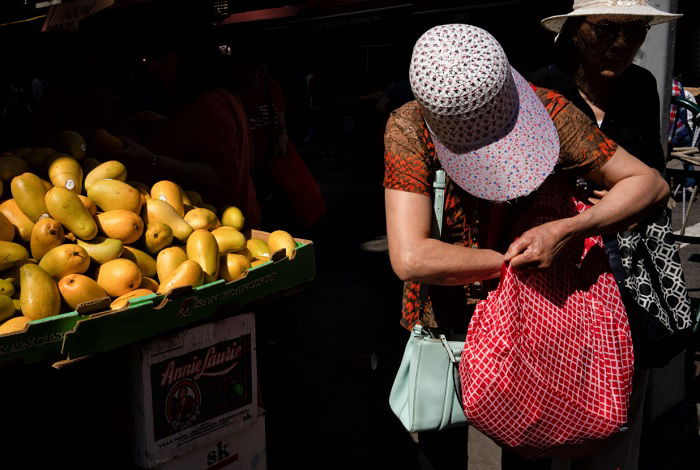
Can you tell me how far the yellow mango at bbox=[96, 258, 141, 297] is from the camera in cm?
210

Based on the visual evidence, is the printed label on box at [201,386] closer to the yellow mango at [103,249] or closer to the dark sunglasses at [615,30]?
the yellow mango at [103,249]

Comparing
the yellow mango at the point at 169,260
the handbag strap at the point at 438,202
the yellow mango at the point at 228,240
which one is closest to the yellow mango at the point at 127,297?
the yellow mango at the point at 169,260

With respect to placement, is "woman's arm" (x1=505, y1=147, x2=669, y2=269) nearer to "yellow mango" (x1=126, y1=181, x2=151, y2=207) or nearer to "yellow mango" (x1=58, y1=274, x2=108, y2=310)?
"yellow mango" (x1=58, y1=274, x2=108, y2=310)

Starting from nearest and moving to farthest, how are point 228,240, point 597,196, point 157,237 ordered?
point 597,196
point 157,237
point 228,240

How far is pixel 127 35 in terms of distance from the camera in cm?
323

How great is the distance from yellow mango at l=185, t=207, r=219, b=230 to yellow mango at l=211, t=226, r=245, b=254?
44mm

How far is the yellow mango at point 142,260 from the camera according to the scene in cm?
227

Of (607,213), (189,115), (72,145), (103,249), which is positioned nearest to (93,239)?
(103,249)

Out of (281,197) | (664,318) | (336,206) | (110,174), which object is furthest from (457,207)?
(336,206)

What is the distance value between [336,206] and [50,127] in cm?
625

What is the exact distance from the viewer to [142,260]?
2299 millimetres

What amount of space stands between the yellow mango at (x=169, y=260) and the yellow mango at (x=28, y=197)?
43cm

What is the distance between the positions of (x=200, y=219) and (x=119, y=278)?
50 centimetres

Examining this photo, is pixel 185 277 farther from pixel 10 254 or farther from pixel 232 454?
pixel 232 454
